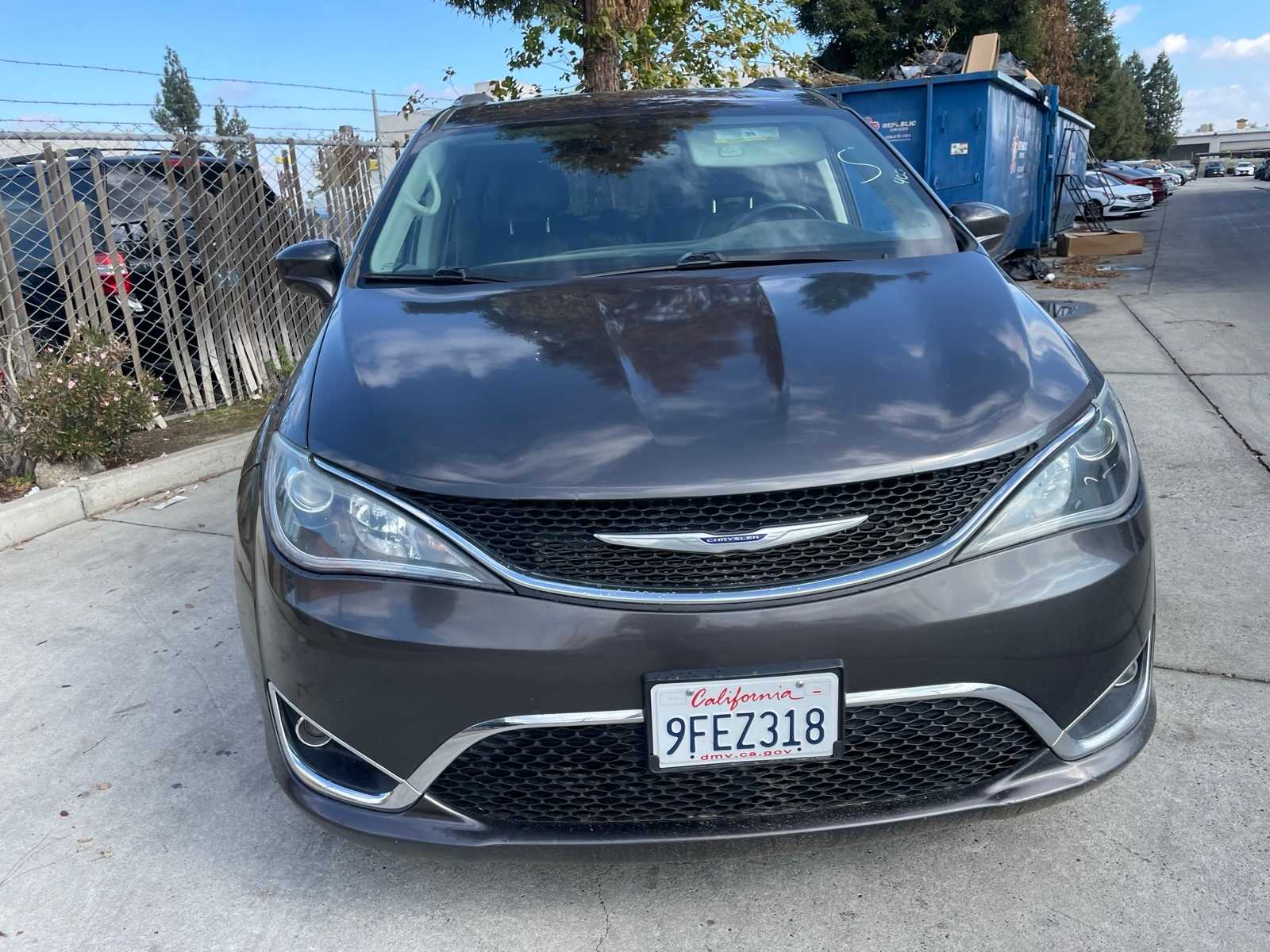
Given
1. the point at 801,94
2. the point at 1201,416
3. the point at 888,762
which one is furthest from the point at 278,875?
the point at 1201,416

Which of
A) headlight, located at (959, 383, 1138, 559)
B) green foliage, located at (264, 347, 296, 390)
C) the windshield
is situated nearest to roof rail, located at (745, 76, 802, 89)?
the windshield

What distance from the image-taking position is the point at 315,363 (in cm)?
214

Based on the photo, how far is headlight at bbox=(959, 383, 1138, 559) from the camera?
1713 millimetres

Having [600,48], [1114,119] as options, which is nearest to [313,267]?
[600,48]

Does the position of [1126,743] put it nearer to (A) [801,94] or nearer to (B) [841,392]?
(B) [841,392]

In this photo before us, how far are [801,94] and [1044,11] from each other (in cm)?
3620

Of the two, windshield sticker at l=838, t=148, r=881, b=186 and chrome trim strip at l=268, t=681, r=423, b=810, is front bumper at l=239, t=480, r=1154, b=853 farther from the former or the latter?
windshield sticker at l=838, t=148, r=881, b=186

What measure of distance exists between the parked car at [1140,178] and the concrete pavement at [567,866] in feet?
105

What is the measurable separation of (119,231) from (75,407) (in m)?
1.80

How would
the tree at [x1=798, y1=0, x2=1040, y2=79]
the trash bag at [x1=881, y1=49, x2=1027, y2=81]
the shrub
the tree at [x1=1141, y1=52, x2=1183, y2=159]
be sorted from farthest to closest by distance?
1. the tree at [x1=1141, y1=52, x2=1183, y2=159]
2. the tree at [x1=798, y1=0, x2=1040, y2=79]
3. the trash bag at [x1=881, y1=49, x2=1027, y2=81]
4. the shrub

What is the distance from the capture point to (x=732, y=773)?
1.73m

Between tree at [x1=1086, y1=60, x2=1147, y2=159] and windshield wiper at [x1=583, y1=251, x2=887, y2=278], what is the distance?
47.1m

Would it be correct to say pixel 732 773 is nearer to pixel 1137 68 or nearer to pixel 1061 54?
pixel 1061 54

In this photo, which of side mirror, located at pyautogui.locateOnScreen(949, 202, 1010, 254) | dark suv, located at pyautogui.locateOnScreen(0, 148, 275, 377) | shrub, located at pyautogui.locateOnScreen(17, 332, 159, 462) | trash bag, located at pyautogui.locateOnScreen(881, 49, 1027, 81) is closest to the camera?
side mirror, located at pyautogui.locateOnScreen(949, 202, 1010, 254)
